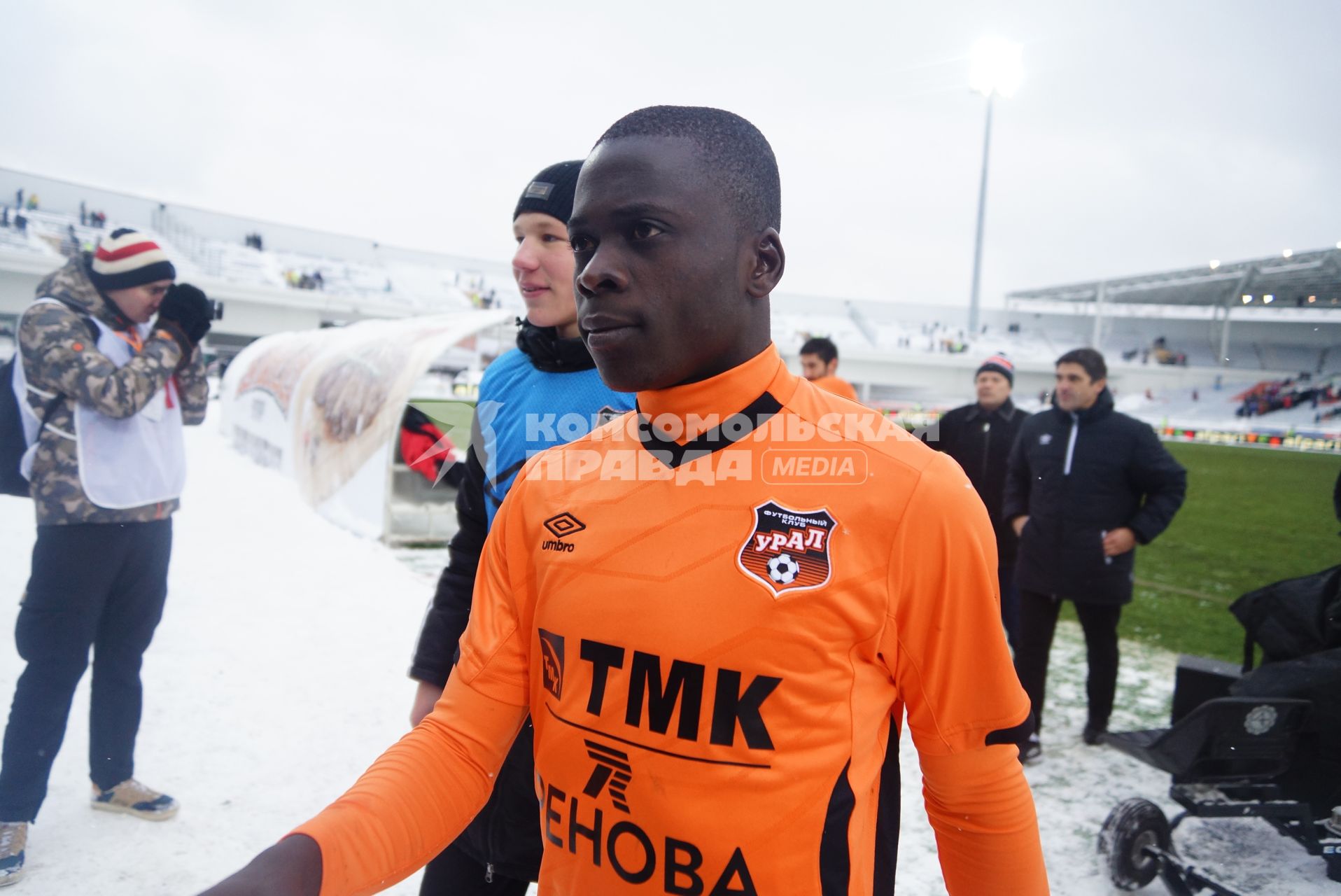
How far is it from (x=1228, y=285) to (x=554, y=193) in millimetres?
32770

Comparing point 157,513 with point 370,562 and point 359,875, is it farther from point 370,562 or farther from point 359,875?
point 370,562

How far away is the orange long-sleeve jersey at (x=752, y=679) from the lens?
93 centimetres

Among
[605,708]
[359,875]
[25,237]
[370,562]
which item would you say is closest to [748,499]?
[605,708]

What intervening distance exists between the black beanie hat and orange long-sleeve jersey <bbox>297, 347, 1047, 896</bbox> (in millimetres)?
740

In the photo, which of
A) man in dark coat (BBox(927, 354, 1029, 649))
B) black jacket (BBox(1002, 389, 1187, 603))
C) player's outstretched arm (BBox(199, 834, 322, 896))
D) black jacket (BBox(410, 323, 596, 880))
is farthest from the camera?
man in dark coat (BBox(927, 354, 1029, 649))

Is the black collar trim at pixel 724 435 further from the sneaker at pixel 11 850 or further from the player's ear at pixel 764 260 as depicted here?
the sneaker at pixel 11 850

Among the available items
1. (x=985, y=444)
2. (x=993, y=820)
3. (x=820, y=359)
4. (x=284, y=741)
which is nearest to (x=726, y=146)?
(x=993, y=820)

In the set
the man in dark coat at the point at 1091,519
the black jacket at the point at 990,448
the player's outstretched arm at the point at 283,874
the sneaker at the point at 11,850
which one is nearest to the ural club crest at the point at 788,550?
the player's outstretched arm at the point at 283,874

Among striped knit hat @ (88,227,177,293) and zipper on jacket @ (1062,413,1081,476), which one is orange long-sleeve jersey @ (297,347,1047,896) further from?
zipper on jacket @ (1062,413,1081,476)

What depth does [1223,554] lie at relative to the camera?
955 cm

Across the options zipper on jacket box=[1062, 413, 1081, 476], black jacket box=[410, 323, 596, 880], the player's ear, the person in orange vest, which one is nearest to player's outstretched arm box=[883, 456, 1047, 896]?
the player's ear

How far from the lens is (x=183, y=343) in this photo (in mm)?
2951

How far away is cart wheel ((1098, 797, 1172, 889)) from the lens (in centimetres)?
267

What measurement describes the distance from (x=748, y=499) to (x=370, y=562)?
252 inches
